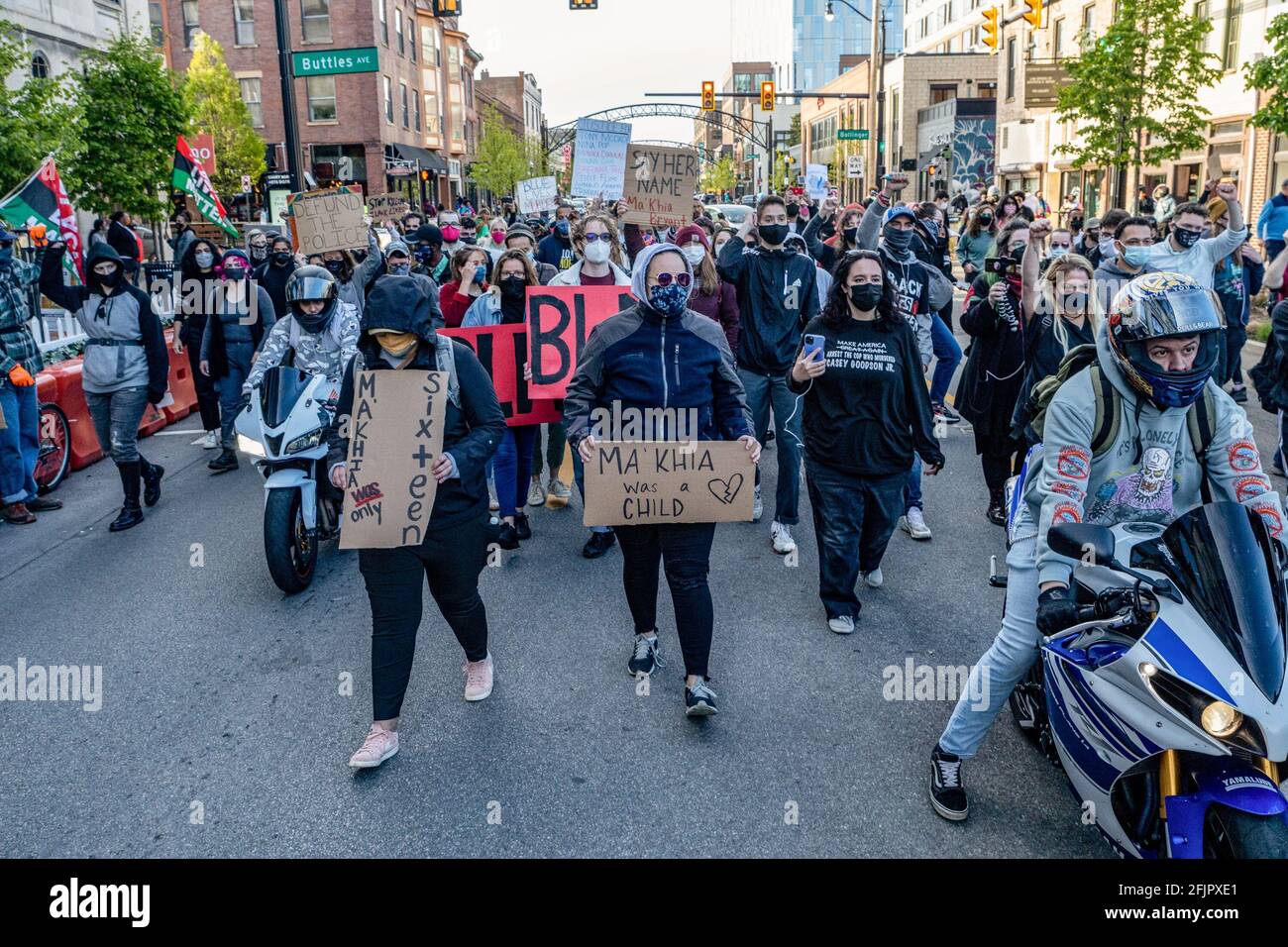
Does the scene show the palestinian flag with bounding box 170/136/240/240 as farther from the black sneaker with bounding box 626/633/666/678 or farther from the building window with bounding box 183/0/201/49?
the building window with bounding box 183/0/201/49

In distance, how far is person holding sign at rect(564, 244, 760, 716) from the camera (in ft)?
15.4

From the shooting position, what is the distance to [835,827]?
12.8 ft

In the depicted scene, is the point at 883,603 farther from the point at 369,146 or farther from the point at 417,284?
the point at 369,146

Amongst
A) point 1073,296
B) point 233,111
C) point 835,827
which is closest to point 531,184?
point 1073,296

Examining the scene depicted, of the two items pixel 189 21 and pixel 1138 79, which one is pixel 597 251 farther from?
pixel 189 21

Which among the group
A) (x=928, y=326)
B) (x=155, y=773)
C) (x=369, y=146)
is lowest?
(x=155, y=773)

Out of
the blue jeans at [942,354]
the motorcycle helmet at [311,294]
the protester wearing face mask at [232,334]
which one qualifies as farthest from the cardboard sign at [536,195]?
the motorcycle helmet at [311,294]

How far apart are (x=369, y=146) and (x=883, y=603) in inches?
1790

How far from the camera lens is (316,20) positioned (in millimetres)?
45250

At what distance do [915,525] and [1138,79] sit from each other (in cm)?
2129

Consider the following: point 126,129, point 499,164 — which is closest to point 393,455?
point 126,129

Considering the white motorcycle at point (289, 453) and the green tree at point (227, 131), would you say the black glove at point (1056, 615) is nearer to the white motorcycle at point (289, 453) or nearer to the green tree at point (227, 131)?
the white motorcycle at point (289, 453)

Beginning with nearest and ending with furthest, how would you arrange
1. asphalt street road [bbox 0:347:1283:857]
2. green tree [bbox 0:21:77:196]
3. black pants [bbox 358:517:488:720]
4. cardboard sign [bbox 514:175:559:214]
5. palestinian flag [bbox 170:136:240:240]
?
asphalt street road [bbox 0:347:1283:857]
black pants [bbox 358:517:488:720]
green tree [bbox 0:21:77:196]
palestinian flag [bbox 170:136:240:240]
cardboard sign [bbox 514:175:559:214]

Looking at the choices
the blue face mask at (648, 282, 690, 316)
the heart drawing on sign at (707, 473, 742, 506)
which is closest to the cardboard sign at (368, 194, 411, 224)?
the blue face mask at (648, 282, 690, 316)
